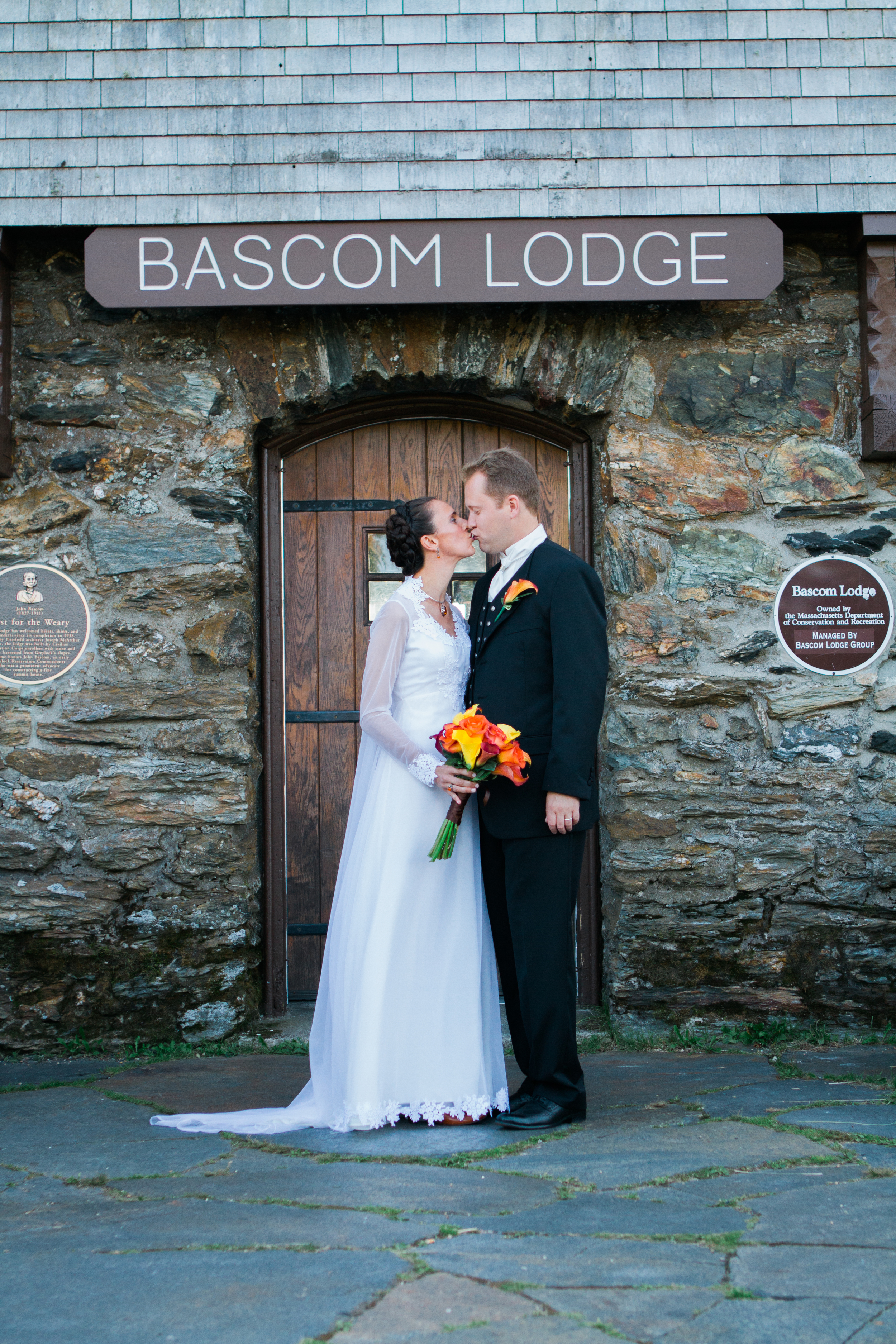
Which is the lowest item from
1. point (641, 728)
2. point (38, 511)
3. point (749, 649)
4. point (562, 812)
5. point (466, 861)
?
point (466, 861)

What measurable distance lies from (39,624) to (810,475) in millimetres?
2994

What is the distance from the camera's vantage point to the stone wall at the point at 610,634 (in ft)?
13.5

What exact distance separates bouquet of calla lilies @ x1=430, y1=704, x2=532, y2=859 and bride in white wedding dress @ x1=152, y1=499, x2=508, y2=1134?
96mm

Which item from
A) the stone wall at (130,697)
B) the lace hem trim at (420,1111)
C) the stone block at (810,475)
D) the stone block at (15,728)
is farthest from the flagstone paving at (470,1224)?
the stone block at (810,475)

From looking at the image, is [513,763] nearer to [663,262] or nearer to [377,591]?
[377,591]

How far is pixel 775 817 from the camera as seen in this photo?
13.6 feet

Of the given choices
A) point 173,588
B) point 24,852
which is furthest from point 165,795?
point 173,588

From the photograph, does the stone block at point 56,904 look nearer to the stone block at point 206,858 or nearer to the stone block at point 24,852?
the stone block at point 24,852

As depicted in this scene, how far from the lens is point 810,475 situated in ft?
14.0

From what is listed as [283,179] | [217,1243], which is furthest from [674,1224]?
[283,179]

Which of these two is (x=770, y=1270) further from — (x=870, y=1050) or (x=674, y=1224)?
(x=870, y=1050)

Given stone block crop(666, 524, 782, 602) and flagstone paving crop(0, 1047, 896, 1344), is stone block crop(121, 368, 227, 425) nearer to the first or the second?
stone block crop(666, 524, 782, 602)

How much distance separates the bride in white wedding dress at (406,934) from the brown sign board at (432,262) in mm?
1233

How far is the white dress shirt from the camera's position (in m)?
3.25
